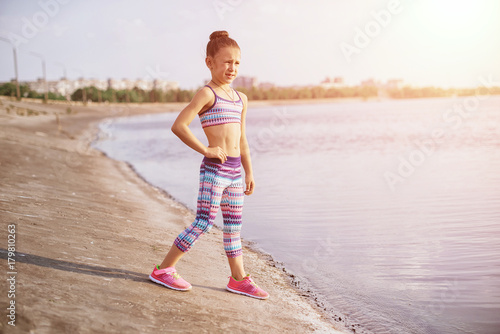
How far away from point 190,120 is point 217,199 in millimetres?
675

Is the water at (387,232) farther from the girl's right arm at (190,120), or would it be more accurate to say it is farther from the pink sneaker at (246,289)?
the girl's right arm at (190,120)

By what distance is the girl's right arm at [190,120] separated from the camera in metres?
3.86

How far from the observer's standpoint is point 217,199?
3.98 meters

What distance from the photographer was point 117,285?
412 centimetres

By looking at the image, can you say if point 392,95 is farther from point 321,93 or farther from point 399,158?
point 399,158

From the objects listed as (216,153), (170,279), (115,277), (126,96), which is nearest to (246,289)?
(170,279)

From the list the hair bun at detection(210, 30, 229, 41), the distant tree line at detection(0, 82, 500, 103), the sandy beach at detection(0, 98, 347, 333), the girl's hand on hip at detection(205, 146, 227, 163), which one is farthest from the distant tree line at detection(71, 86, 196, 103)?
the girl's hand on hip at detection(205, 146, 227, 163)

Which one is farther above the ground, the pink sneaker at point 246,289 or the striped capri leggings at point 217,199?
the striped capri leggings at point 217,199

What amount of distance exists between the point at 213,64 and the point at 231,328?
6.87 ft

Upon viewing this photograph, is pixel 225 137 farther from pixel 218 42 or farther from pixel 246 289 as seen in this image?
pixel 246 289

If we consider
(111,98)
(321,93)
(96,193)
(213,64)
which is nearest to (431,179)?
(96,193)

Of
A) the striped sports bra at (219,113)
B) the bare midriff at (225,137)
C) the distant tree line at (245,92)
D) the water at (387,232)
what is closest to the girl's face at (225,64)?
the striped sports bra at (219,113)

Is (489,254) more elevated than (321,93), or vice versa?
(321,93)

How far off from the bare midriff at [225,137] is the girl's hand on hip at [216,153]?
0.34ft
